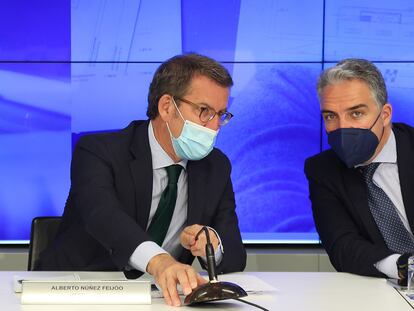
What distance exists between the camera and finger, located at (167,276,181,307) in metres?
2.13

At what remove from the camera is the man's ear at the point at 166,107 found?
2945mm

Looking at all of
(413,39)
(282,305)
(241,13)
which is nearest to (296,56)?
(241,13)

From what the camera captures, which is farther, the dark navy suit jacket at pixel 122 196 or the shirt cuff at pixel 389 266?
the dark navy suit jacket at pixel 122 196

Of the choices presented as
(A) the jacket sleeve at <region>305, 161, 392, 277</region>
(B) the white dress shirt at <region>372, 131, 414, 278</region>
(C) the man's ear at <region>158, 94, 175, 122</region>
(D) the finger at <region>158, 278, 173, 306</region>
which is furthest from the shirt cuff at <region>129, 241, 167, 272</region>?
(B) the white dress shirt at <region>372, 131, 414, 278</region>

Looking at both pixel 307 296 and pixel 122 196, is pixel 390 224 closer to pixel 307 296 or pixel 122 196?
pixel 307 296

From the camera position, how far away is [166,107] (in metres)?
2.96

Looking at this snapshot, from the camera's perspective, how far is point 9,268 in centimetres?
428

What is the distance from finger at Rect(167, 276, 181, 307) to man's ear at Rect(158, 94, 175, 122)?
944 mm

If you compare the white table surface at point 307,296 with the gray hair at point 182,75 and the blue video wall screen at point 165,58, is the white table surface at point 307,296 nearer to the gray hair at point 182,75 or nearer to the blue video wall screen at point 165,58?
the gray hair at point 182,75

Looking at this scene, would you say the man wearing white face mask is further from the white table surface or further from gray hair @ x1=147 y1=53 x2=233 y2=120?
the white table surface

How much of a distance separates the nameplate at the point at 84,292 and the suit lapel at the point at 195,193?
0.76 metres

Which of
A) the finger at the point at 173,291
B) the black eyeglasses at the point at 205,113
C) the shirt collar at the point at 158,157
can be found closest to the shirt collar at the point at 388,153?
the black eyeglasses at the point at 205,113

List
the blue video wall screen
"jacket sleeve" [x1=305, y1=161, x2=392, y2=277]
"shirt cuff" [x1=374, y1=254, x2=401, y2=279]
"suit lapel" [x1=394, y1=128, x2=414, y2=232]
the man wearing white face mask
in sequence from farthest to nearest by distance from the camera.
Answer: the blue video wall screen < "suit lapel" [x1=394, y1=128, x2=414, y2=232] < the man wearing white face mask < "jacket sleeve" [x1=305, y1=161, x2=392, y2=277] < "shirt cuff" [x1=374, y1=254, x2=401, y2=279]

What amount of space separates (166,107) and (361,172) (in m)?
0.88
